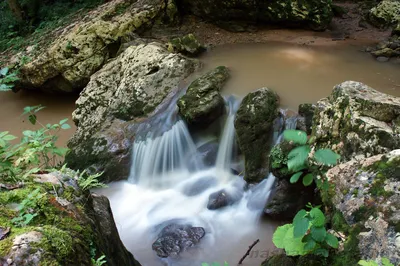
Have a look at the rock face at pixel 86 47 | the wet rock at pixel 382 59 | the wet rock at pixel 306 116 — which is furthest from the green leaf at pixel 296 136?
the rock face at pixel 86 47

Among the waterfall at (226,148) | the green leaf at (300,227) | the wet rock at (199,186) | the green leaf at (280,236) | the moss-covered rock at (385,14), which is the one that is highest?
the green leaf at (300,227)

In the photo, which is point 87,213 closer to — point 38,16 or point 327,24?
point 327,24

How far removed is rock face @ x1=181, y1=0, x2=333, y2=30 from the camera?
948 cm

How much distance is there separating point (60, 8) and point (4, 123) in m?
6.00

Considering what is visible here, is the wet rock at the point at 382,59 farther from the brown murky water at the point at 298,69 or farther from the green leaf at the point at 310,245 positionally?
the green leaf at the point at 310,245

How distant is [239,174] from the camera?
6.14 meters

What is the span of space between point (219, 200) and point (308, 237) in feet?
11.1

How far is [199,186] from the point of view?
6.22 meters

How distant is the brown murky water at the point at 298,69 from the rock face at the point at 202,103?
1.20ft

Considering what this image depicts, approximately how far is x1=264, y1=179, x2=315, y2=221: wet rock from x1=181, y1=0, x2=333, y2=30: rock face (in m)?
5.78

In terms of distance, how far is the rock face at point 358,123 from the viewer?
3.34 m

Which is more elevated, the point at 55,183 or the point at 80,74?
the point at 55,183

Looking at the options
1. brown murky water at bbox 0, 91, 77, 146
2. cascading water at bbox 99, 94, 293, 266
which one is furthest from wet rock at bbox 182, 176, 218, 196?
brown murky water at bbox 0, 91, 77, 146

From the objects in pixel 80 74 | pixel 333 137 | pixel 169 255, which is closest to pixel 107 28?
pixel 80 74
